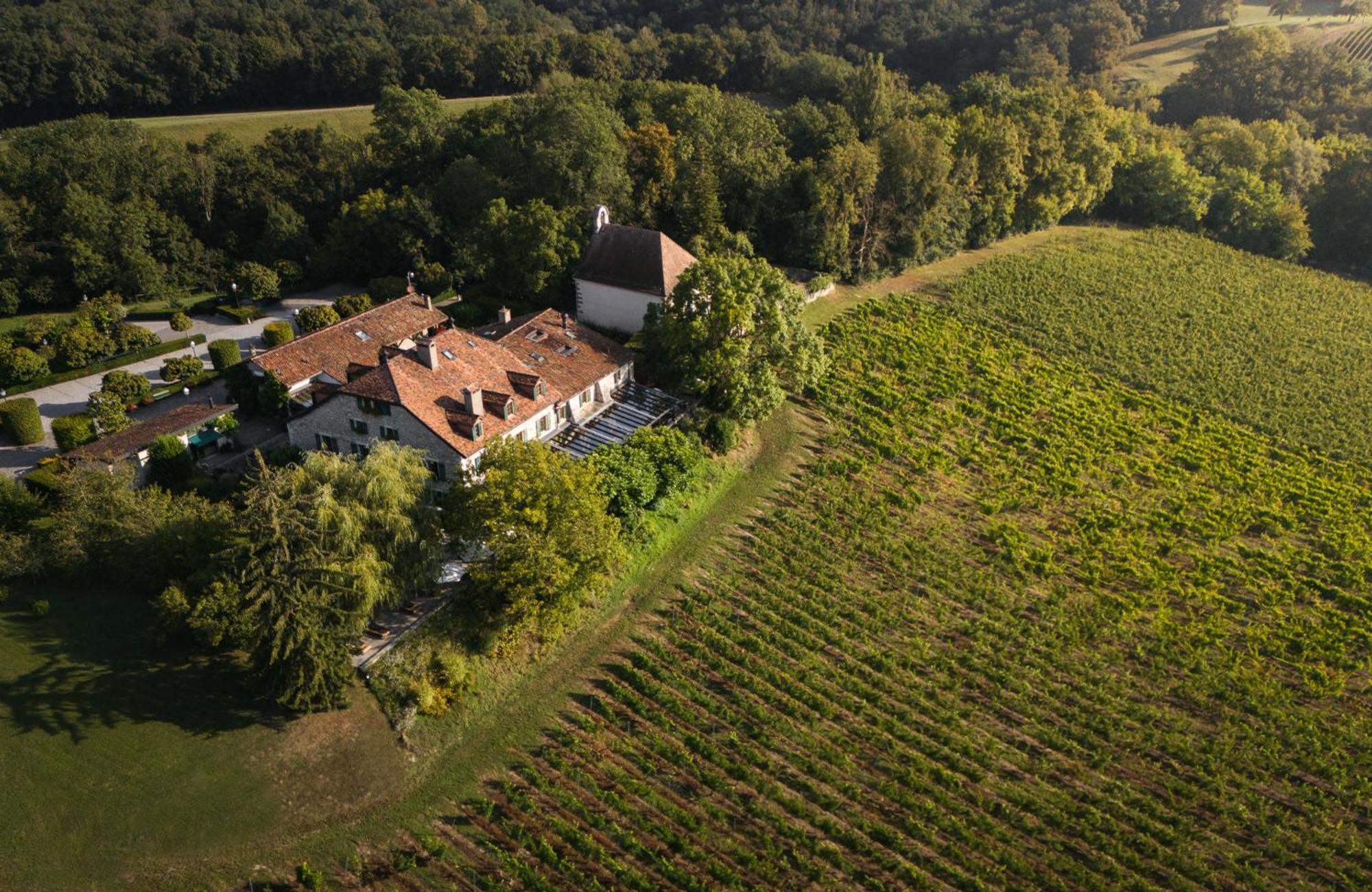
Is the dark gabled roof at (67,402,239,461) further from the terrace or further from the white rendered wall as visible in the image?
the white rendered wall

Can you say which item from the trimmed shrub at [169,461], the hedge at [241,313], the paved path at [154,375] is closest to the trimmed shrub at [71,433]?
the paved path at [154,375]

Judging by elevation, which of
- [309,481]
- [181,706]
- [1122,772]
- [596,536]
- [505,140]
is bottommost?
[1122,772]

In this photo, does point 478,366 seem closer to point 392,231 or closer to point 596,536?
point 596,536

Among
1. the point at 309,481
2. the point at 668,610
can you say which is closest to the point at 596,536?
the point at 668,610

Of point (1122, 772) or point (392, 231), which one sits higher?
point (392, 231)

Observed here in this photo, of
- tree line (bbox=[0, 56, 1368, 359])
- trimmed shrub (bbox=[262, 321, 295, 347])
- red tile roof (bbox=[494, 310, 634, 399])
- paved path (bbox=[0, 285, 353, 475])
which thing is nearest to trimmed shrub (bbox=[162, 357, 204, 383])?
paved path (bbox=[0, 285, 353, 475])

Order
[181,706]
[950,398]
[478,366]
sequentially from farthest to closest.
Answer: [950,398] < [478,366] < [181,706]

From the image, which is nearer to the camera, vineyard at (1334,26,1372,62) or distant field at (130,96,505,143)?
distant field at (130,96,505,143)
